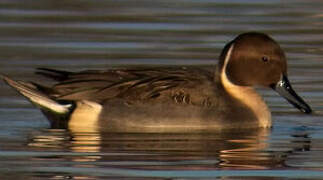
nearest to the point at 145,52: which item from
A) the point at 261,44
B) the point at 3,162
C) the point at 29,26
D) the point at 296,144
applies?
the point at 29,26

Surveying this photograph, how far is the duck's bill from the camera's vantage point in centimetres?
1283

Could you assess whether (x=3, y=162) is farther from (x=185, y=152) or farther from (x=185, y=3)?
(x=185, y=3)

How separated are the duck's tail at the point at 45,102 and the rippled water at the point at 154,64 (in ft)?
0.50

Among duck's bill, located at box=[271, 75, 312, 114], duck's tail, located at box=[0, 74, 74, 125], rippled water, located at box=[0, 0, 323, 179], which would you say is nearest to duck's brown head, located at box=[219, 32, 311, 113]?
duck's bill, located at box=[271, 75, 312, 114]

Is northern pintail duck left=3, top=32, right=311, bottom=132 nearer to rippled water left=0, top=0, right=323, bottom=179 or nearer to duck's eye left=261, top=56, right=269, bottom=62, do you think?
duck's eye left=261, top=56, right=269, bottom=62

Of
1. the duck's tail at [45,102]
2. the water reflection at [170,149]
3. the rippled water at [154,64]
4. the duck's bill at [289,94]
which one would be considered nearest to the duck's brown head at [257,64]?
the duck's bill at [289,94]

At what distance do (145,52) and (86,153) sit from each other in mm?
5076

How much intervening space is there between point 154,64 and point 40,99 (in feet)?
9.75

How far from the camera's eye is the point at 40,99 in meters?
12.5

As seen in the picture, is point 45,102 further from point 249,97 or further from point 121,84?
point 249,97

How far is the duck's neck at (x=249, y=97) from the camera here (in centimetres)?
1277

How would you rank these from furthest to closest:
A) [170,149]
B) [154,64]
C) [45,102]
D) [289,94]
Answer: [154,64], [289,94], [45,102], [170,149]

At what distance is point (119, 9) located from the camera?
1947 cm

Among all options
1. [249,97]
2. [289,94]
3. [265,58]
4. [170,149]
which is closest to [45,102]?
[170,149]
